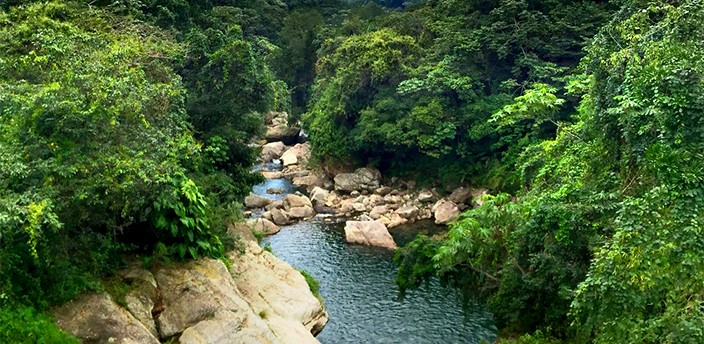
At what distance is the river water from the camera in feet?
58.8

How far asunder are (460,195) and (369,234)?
300 inches

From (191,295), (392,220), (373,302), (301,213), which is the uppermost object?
(191,295)

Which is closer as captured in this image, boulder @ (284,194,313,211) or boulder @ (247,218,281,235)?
boulder @ (247,218,281,235)

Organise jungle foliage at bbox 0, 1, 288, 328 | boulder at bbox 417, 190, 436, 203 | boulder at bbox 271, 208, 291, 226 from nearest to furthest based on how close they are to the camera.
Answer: jungle foliage at bbox 0, 1, 288, 328 < boulder at bbox 271, 208, 291, 226 < boulder at bbox 417, 190, 436, 203

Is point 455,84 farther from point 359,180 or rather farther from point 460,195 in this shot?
point 359,180

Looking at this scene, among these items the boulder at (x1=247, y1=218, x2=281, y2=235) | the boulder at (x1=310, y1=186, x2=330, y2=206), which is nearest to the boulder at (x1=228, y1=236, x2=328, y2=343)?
the boulder at (x1=247, y1=218, x2=281, y2=235)

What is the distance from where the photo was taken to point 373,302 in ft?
66.5

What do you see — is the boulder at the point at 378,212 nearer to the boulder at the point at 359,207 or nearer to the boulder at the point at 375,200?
the boulder at the point at 359,207

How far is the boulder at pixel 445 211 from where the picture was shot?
29.6 m

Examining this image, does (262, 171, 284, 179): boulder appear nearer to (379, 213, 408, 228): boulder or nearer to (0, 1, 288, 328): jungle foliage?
(379, 213, 408, 228): boulder

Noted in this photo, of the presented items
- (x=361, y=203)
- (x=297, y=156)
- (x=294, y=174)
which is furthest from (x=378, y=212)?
(x=297, y=156)

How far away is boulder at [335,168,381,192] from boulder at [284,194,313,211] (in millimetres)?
3550

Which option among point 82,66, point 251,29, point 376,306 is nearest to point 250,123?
point 376,306

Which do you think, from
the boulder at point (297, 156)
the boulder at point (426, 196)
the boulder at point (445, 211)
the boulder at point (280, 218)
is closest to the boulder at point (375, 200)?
the boulder at point (426, 196)
